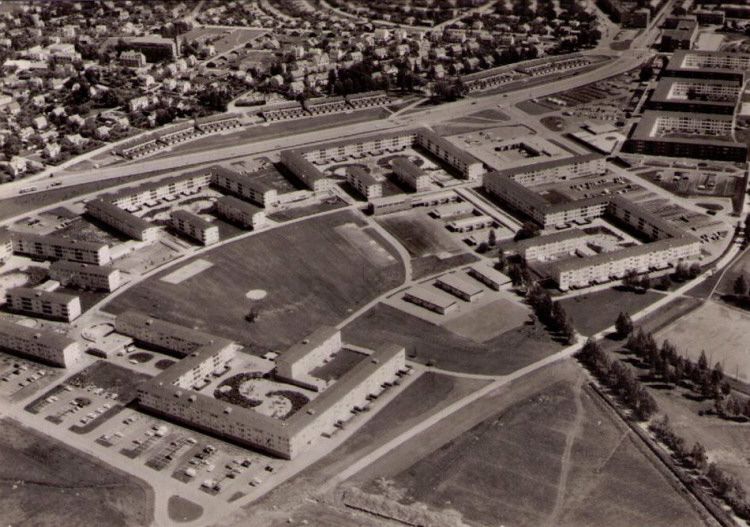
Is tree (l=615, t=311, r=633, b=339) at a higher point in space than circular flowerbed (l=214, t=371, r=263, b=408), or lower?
higher

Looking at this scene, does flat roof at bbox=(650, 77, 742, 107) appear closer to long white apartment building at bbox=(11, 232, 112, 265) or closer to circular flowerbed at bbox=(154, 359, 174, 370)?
long white apartment building at bbox=(11, 232, 112, 265)

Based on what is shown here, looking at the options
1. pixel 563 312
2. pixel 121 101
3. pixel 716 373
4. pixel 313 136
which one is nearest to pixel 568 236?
pixel 563 312

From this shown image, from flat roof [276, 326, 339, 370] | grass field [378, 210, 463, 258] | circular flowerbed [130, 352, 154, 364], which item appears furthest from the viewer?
grass field [378, 210, 463, 258]

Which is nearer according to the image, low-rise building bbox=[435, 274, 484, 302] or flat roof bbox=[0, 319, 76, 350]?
flat roof bbox=[0, 319, 76, 350]

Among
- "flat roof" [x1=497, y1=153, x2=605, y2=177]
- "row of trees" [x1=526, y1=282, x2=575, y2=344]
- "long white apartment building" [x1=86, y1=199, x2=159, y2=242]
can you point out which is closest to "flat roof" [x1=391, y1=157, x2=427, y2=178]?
"flat roof" [x1=497, y1=153, x2=605, y2=177]

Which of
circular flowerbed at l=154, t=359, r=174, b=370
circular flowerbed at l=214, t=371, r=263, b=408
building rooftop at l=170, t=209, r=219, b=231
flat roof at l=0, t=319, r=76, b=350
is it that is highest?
building rooftop at l=170, t=209, r=219, b=231

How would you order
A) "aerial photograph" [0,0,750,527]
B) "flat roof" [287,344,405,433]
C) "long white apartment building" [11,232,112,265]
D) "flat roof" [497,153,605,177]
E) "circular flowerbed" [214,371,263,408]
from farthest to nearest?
"flat roof" [497,153,605,177] < "long white apartment building" [11,232,112,265] < "circular flowerbed" [214,371,263,408] < "flat roof" [287,344,405,433] < "aerial photograph" [0,0,750,527]

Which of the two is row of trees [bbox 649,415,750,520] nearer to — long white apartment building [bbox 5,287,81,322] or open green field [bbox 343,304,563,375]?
open green field [bbox 343,304,563,375]

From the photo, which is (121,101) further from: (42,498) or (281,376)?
(42,498)
